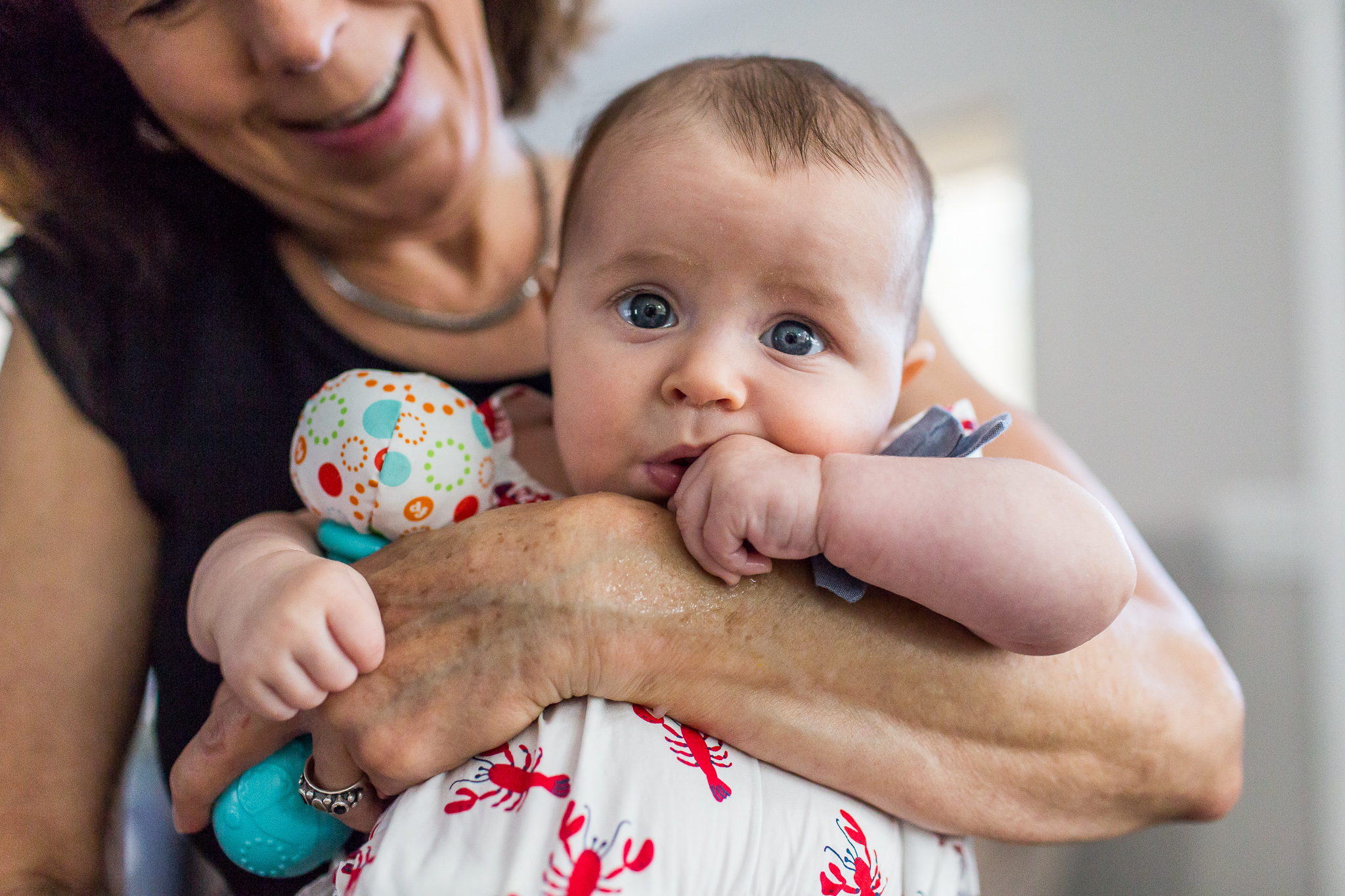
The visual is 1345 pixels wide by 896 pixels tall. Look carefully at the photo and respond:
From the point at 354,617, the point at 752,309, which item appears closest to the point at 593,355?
the point at 752,309

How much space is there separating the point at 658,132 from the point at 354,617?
20.1 inches

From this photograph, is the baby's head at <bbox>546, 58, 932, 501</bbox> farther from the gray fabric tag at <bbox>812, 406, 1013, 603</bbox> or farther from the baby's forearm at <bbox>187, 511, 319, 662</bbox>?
the baby's forearm at <bbox>187, 511, 319, 662</bbox>

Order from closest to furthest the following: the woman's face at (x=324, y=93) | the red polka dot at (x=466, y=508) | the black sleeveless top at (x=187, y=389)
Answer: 1. the red polka dot at (x=466, y=508)
2. the woman's face at (x=324, y=93)
3. the black sleeveless top at (x=187, y=389)

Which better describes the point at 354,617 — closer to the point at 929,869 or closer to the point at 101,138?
the point at 929,869

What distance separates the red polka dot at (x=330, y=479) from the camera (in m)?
0.77

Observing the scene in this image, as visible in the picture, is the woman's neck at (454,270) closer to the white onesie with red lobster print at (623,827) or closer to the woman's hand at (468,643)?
the woman's hand at (468,643)

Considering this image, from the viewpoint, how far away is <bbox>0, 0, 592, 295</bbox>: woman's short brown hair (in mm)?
977

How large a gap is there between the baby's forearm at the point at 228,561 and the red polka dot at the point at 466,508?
5.4 inches

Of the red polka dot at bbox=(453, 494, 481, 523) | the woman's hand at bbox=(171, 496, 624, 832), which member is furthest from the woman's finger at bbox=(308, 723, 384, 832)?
the red polka dot at bbox=(453, 494, 481, 523)

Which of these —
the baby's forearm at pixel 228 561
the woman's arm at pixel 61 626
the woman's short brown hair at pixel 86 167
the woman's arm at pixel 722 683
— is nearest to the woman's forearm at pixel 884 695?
the woman's arm at pixel 722 683

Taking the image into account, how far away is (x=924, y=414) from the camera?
80 cm

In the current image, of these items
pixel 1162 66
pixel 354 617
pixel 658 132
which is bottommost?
pixel 354 617

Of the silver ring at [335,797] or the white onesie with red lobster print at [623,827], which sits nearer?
the white onesie with red lobster print at [623,827]

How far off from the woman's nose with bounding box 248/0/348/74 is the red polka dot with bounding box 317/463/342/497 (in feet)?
1.57
